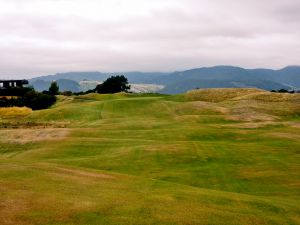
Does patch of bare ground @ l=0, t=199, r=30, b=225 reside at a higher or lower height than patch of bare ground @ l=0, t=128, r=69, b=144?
higher

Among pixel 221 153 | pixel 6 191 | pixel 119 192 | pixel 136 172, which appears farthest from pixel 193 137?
pixel 6 191

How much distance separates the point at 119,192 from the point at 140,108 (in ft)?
290

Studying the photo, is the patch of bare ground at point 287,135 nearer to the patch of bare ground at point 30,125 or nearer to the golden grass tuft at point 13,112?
the patch of bare ground at point 30,125

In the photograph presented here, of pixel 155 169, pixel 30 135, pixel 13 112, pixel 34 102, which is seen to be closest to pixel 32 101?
pixel 34 102

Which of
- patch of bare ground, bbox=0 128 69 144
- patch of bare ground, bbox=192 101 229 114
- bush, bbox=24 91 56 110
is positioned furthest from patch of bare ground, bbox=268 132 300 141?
bush, bbox=24 91 56 110

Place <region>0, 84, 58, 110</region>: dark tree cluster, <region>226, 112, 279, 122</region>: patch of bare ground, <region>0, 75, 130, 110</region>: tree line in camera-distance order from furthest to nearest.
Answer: <region>0, 75, 130, 110</region>: tree line, <region>0, 84, 58, 110</region>: dark tree cluster, <region>226, 112, 279, 122</region>: patch of bare ground

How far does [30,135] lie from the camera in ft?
224

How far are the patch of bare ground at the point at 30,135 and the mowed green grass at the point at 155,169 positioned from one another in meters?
0.16

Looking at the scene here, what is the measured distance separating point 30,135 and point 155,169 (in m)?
28.3

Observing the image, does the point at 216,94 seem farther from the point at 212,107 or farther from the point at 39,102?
the point at 39,102

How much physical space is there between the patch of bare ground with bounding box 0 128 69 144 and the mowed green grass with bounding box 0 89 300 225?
156mm

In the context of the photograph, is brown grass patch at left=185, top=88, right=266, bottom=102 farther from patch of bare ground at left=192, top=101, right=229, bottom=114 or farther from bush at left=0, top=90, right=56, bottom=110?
bush at left=0, top=90, right=56, bottom=110

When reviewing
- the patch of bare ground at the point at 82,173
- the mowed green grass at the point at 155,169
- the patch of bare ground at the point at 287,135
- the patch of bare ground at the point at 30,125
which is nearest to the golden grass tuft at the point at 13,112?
the mowed green grass at the point at 155,169

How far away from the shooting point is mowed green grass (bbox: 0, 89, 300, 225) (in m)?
25.6
